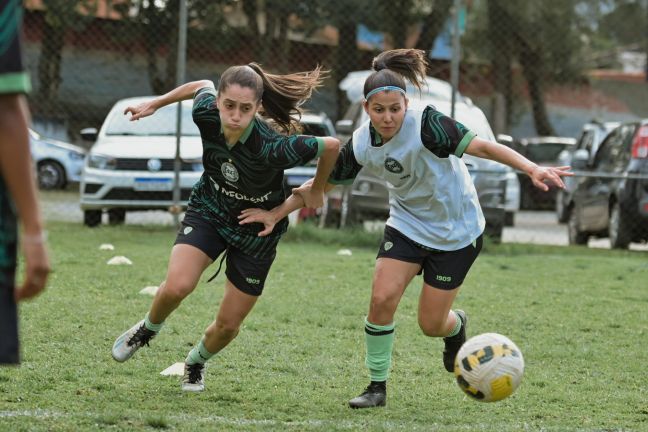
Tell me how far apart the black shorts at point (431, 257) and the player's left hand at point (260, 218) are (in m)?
0.59

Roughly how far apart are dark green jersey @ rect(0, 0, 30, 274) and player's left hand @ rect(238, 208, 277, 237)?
2.28m

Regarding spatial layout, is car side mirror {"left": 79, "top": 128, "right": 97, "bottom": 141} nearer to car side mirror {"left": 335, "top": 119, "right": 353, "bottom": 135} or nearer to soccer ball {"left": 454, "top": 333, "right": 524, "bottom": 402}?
car side mirror {"left": 335, "top": 119, "right": 353, "bottom": 135}

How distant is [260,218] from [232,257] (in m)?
0.29

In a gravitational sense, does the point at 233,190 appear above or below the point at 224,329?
above

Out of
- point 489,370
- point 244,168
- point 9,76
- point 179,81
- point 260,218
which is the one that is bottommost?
point 489,370

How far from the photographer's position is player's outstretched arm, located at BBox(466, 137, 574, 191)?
5.02 metres

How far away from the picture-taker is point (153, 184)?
13.1 meters

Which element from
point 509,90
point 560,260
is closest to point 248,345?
point 560,260

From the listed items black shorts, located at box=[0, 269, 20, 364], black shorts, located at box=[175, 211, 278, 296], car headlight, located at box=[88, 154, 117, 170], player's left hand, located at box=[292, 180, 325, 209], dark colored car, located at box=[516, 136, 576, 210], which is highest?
black shorts, located at box=[0, 269, 20, 364]

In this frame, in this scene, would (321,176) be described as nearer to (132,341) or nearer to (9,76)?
(132,341)

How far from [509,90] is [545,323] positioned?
18.0 metres

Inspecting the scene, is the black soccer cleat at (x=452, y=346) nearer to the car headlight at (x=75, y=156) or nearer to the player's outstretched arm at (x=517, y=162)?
the player's outstretched arm at (x=517, y=162)

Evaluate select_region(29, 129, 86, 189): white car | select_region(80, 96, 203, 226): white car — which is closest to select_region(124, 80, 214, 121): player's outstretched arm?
select_region(80, 96, 203, 226): white car

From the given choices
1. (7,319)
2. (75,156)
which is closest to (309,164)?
(75,156)
